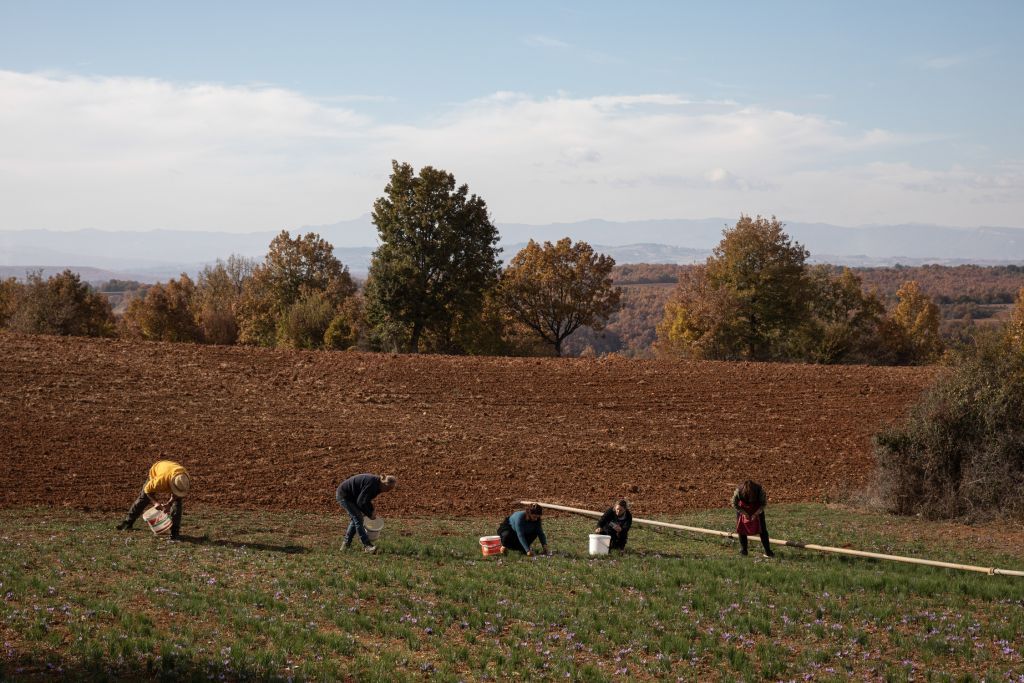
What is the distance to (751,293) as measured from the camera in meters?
61.8

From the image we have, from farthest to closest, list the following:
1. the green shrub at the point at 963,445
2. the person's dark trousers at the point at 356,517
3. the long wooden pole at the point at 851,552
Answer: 1. the green shrub at the point at 963,445
2. the person's dark trousers at the point at 356,517
3. the long wooden pole at the point at 851,552

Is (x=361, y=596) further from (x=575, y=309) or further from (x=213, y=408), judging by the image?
(x=575, y=309)

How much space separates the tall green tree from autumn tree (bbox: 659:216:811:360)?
777 centimetres

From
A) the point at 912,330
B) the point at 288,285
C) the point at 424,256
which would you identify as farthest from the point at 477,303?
the point at 912,330

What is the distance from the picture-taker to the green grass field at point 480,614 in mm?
10961

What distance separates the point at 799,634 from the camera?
12.4m

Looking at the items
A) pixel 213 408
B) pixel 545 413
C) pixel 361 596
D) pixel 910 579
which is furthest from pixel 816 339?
pixel 361 596

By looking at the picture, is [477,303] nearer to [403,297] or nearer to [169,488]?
[403,297]

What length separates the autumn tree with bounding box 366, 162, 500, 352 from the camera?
5694 cm

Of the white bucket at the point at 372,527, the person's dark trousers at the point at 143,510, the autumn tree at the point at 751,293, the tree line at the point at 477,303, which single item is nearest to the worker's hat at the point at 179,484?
the person's dark trousers at the point at 143,510

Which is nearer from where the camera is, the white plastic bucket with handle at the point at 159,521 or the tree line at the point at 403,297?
the white plastic bucket with handle at the point at 159,521

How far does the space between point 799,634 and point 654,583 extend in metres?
2.75

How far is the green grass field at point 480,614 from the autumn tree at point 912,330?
72855 millimetres

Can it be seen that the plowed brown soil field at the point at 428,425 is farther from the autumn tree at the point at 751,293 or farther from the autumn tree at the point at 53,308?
the autumn tree at the point at 751,293
